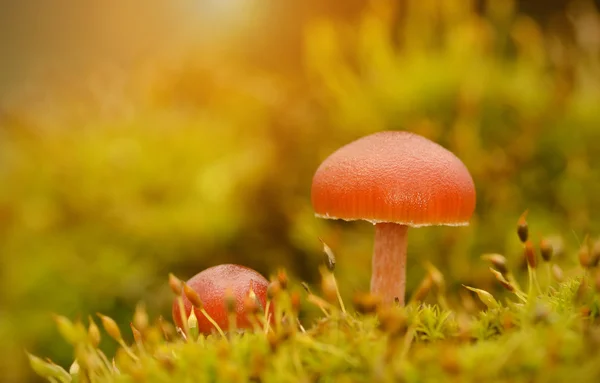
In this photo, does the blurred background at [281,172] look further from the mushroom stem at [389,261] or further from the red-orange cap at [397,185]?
the red-orange cap at [397,185]

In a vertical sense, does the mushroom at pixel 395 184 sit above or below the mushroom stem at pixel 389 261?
above

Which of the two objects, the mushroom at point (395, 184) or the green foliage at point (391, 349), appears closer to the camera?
the green foliage at point (391, 349)

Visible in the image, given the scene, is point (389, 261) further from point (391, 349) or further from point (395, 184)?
point (391, 349)

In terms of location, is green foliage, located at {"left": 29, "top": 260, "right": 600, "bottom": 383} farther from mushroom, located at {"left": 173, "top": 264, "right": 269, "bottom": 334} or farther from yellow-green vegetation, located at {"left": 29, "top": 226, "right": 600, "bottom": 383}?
mushroom, located at {"left": 173, "top": 264, "right": 269, "bottom": 334}

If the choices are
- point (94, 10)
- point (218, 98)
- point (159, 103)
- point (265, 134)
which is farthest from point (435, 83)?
point (94, 10)

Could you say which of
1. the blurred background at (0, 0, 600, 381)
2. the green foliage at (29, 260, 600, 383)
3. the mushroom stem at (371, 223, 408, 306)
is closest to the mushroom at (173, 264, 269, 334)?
the green foliage at (29, 260, 600, 383)

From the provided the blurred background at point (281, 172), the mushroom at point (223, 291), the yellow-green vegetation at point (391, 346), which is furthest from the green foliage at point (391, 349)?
the blurred background at point (281, 172)

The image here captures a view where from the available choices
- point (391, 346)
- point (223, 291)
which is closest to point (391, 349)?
point (391, 346)
